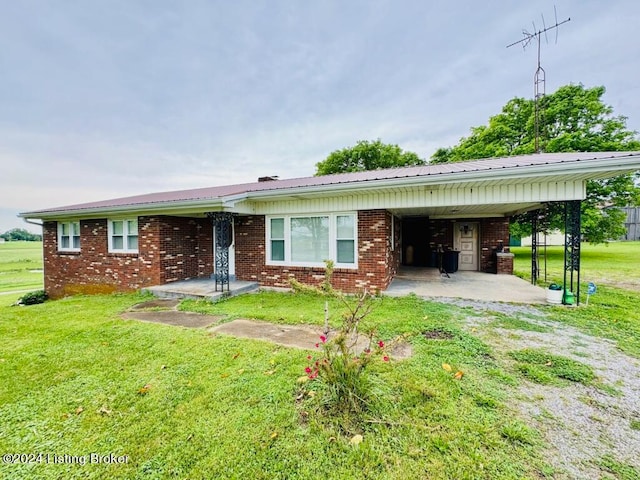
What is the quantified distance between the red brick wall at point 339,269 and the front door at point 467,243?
558 cm

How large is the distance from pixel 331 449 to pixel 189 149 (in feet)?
54.4

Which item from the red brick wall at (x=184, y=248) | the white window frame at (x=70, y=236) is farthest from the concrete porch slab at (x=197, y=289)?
the white window frame at (x=70, y=236)

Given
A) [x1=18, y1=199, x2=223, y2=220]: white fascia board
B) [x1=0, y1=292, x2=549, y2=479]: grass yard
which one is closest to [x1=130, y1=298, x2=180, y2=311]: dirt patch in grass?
[x1=0, y1=292, x2=549, y2=479]: grass yard

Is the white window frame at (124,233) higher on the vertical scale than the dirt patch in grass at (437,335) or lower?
higher

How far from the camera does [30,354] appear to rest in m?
3.78

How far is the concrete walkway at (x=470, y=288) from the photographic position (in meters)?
6.72

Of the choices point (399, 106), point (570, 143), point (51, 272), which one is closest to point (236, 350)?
point (51, 272)

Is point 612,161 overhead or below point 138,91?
below

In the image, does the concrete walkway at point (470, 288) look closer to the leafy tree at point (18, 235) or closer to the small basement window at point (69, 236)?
the small basement window at point (69, 236)

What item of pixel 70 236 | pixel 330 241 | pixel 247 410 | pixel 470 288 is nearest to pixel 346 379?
pixel 247 410

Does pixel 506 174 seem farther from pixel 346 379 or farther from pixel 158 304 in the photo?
pixel 158 304

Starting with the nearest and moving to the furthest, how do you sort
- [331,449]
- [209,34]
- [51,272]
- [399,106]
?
[331,449] → [209,34] → [51,272] → [399,106]

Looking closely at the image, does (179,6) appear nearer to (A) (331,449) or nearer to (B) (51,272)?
(B) (51,272)

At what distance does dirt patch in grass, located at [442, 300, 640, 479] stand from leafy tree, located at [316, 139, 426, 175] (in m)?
23.6
